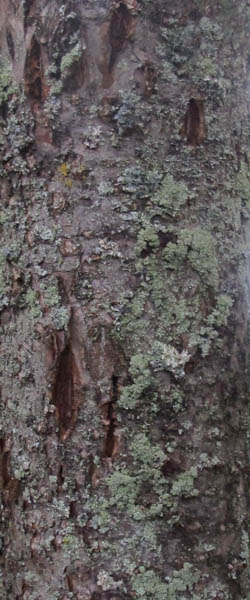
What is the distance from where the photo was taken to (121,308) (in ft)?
3.32

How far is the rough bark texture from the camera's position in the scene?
984 mm

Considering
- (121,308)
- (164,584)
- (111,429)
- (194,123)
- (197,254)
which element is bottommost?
(164,584)

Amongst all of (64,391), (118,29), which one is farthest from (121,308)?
(118,29)

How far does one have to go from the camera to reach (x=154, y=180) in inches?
41.4

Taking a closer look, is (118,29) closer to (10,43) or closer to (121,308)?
(10,43)

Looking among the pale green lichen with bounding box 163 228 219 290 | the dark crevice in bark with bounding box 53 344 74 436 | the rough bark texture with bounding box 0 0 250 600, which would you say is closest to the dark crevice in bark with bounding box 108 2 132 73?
the rough bark texture with bounding box 0 0 250 600

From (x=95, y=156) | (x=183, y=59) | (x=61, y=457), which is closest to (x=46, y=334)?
(x=61, y=457)

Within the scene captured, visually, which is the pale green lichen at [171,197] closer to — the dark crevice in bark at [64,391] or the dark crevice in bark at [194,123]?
the dark crevice in bark at [194,123]

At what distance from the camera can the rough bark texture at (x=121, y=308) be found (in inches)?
38.8

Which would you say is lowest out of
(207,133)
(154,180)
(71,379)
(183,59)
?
(71,379)

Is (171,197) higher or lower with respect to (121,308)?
higher

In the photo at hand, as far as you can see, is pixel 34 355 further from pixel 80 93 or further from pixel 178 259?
pixel 80 93

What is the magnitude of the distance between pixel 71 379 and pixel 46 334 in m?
0.08

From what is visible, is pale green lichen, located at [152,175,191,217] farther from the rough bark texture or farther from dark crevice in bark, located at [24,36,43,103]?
dark crevice in bark, located at [24,36,43,103]
